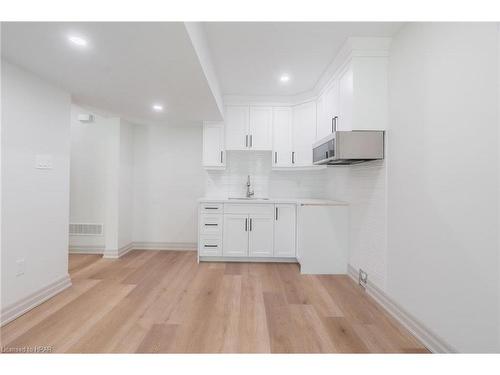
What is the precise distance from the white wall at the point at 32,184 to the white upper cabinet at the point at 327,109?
2994 mm

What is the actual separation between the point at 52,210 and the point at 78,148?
208cm

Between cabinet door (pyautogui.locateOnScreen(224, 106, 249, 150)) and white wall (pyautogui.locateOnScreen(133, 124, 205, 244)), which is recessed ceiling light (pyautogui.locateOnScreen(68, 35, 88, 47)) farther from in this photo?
white wall (pyautogui.locateOnScreen(133, 124, 205, 244))

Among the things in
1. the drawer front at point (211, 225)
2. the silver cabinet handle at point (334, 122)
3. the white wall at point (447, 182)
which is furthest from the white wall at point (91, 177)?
the white wall at point (447, 182)

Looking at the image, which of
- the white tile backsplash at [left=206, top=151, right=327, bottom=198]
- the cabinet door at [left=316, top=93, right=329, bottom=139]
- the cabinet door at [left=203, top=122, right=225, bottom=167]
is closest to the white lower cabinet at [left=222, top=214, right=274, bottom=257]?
the white tile backsplash at [left=206, top=151, right=327, bottom=198]

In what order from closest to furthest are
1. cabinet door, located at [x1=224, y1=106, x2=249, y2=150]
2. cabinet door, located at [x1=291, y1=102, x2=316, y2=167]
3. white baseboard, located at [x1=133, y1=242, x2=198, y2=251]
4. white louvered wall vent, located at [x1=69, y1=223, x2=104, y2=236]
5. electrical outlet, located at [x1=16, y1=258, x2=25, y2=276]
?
electrical outlet, located at [x1=16, y1=258, x2=25, y2=276], cabinet door, located at [x1=291, y1=102, x2=316, y2=167], cabinet door, located at [x1=224, y1=106, x2=249, y2=150], white louvered wall vent, located at [x1=69, y1=223, x2=104, y2=236], white baseboard, located at [x1=133, y1=242, x2=198, y2=251]

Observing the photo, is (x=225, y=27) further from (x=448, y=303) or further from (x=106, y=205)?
(x=106, y=205)

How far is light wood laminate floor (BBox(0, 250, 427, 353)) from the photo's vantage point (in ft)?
6.00

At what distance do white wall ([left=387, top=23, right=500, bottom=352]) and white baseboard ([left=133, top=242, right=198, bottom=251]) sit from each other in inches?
128

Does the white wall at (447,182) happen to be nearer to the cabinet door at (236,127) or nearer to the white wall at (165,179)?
the cabinet door at (236,127)

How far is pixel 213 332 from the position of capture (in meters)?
1.98

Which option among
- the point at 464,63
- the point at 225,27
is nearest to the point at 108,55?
the point at 225,27

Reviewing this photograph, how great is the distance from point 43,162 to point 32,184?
0.24 metres

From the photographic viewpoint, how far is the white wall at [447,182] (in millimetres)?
1423
